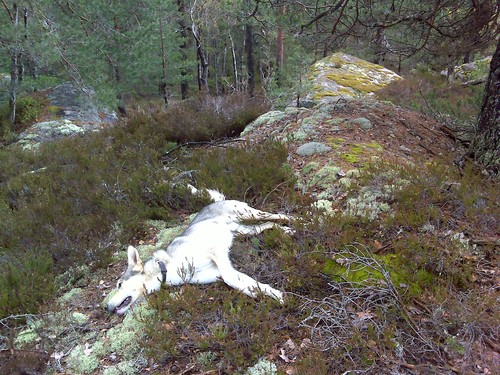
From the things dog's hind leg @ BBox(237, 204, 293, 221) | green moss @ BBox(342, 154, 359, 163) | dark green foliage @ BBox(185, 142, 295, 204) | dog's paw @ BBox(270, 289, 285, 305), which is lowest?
dog's paw @ BBox(270, 289, 285, 305)

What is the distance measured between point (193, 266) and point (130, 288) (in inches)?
25.8

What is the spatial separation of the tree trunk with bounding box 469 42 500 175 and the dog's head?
4675mm

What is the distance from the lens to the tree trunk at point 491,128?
5.18 meters

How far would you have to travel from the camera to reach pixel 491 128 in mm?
5289

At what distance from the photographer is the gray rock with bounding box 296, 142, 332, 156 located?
5.98 metres

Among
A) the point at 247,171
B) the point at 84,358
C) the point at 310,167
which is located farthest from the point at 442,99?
the point at 84,358

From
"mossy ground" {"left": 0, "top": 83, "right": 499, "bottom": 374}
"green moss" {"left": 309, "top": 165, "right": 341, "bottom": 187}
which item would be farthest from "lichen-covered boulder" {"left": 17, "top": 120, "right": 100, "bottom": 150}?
"green moss" {"left": 309, "top": 165, "right": 341, "bottom": 187}

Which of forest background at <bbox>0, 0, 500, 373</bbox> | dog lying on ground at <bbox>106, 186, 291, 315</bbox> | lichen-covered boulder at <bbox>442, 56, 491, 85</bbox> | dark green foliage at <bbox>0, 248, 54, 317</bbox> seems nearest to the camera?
forest background at <bbox>0, 0, 500, 373</bbox>

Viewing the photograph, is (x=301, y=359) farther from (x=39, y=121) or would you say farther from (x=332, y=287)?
(x=39, y=121)

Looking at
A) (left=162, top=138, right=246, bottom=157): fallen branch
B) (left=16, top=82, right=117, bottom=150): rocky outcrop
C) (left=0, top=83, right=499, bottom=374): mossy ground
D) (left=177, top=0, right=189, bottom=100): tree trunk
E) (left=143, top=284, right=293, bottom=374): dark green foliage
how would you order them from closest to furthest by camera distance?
(left=0, top=83, right=499, bottom=374): mossy ground, (left=143, top=284, right=293, bottom=374): dark green foliage, (left=162, top=138, right=246, bottom=157): fallen branch, (left=16, top=82, right=117, bottom=150): rocky outcrop, (left=177, top=0, right=189, bottom=100): tree trunk

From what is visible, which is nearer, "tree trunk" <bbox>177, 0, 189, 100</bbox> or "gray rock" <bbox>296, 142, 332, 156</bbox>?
"gray rock" <bbox>296, 142, 332, 156</bbox>

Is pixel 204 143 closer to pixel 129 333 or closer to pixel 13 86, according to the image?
pixel 129 333

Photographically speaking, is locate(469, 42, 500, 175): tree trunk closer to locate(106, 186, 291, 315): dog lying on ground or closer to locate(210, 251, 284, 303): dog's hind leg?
locate(106, 186, 291, 315): dog lying on ground

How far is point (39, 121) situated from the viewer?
47.4 feet
